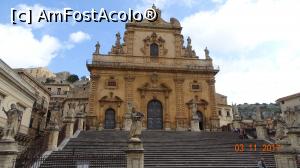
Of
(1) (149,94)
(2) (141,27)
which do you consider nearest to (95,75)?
(1) (149,94)

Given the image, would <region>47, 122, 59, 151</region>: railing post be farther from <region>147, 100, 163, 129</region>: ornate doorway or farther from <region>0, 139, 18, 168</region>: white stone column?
<region>147, 100, 163, 129</region>: ornate doorway

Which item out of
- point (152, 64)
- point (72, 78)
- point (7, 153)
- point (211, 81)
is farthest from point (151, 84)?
point (72, 78)

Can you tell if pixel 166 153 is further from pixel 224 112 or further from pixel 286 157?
pixel 224 112

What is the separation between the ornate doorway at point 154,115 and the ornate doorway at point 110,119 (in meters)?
3.55

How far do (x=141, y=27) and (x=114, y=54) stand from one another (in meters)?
4.85

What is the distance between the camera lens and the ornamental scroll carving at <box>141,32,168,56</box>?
29703 millimetres

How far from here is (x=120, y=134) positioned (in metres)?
20.1

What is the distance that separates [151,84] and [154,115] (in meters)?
3.29

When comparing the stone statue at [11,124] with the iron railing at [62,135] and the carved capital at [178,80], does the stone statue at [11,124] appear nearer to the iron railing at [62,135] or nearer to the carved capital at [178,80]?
the iron railing at [62,135]

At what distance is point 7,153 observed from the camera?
34.0ft

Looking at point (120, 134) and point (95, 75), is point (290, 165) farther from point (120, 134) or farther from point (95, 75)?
point (95, 75)

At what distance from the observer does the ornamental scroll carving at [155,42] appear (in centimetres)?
2970

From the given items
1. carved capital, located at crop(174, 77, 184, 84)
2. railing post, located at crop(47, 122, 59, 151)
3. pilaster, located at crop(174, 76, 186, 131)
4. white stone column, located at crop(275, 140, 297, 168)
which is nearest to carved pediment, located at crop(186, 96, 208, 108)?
pilaster, located at crop(174, 76, 186, 131)
